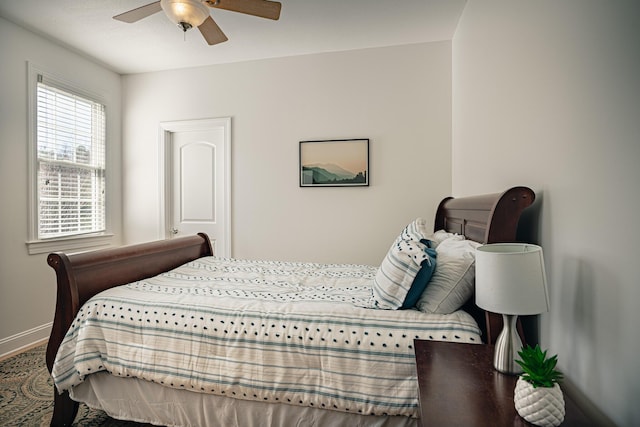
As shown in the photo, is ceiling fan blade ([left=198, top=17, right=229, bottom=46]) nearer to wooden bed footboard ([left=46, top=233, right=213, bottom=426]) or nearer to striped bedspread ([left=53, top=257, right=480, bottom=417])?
wooden bed footboard ([left=46, top=233, right=213, bottom=426])

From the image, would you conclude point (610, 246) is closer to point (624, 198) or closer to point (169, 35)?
point (624, 198)

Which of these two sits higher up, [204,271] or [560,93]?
[560,93]

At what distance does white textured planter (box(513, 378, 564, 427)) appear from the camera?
77 centimetres

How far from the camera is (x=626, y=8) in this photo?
83 cm

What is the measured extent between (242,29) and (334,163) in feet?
4.86

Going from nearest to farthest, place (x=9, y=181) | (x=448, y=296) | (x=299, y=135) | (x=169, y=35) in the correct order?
(x=448, y=296) < (x=9, y=181) < (x=169, y=35) < (x=299, y=135)

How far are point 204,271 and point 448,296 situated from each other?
166cm

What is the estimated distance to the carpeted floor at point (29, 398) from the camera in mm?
1854

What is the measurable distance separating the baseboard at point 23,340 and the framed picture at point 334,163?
275 cm

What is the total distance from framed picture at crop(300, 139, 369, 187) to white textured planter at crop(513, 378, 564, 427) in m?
2.75

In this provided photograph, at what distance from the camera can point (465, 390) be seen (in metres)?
0.93

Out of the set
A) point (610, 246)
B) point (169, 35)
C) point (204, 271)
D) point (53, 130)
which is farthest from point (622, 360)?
point (53, 130)

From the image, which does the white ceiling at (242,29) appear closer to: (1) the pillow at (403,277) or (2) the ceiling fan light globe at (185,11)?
(2) the ceiling fan light globe at (185,11)

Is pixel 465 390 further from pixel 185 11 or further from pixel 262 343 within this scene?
pixel 185 11
